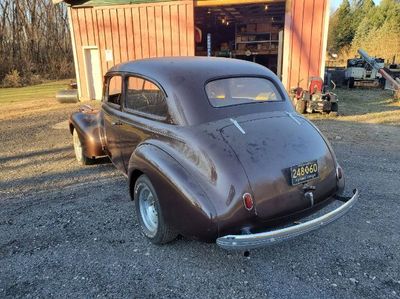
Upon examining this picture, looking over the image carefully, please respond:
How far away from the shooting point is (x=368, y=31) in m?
34.7

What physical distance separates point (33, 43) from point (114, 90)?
81.7 feet

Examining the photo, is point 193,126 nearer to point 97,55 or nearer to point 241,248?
point 241,248

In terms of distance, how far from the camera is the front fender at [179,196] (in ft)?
8.83

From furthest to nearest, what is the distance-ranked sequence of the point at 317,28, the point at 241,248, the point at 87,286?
the point at 317,28
the point at 87,286
the point at 241,248

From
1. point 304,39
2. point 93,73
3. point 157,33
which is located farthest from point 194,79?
point 93,73

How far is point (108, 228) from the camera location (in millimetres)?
3805

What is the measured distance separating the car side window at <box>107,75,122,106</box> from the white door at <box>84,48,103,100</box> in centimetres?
944

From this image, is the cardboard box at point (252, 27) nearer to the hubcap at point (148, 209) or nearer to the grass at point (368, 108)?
the grass at point (368, 108)

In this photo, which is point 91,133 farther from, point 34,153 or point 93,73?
point 93,73

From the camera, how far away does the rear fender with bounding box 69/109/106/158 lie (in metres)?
5.16

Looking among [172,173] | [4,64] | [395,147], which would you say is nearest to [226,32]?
[4,64]

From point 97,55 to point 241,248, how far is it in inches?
499

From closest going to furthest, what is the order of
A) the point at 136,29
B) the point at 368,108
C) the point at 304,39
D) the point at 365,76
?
the point at 304,39
the point at 368,108
the point at 136,29
the point at 365,76

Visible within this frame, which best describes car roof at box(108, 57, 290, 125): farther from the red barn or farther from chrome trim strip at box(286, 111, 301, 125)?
the red barn
